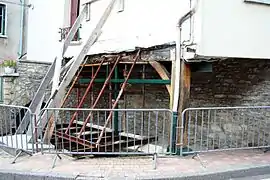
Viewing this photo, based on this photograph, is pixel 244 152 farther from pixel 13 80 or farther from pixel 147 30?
pixel 13 80

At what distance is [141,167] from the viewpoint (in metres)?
5.78

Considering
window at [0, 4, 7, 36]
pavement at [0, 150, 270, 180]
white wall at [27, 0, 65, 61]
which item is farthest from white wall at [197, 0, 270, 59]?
window at [0, 4, 7, 36]

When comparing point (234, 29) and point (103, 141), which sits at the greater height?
point (234, 29)

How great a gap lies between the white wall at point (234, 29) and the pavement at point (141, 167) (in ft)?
6.49

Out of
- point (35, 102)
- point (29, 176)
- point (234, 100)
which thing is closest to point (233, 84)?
point (234, 100)

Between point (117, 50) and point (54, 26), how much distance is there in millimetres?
4680

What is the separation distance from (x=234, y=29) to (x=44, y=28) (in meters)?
8.02

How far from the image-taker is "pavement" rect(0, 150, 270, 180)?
5391mm

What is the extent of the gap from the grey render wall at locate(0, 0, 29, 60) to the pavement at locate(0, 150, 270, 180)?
914cm

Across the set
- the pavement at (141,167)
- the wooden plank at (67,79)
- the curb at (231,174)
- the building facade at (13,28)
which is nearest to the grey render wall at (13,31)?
the building facade at (13,28)

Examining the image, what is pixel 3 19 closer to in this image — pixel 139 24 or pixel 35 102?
pixel 35 102

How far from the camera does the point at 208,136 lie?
8750 millimetres

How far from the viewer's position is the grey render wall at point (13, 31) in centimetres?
1476

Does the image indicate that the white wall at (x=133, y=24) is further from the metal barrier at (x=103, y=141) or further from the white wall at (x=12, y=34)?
the white wall at (x=12, y=34)
